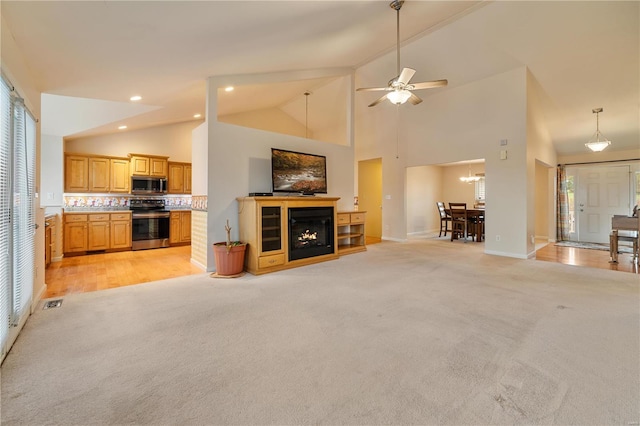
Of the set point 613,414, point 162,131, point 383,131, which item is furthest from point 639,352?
point 162,131

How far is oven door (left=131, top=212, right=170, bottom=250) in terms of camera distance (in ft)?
20.4

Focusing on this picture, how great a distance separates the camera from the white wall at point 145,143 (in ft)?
19.9

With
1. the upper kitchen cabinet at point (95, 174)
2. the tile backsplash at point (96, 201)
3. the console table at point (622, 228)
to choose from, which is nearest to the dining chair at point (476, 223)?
the console table at point (622, 228)

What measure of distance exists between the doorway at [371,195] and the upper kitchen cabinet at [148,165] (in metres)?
5.39

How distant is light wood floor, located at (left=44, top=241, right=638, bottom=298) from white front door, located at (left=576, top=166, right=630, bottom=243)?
5.60 feet

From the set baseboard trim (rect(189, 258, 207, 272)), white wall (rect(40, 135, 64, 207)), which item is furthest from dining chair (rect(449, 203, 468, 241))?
white wall (rect(40, 135, 64, 207))

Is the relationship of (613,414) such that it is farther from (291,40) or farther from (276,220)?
(291,40)

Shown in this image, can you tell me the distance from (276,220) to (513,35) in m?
4.89

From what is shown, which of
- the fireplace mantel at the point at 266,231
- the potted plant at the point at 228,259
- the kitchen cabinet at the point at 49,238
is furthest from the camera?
the kitchen cabinet at the point at 49,238

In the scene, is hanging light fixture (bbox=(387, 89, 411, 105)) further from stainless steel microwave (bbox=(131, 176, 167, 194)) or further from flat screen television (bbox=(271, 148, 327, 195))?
stainless steel microwave (bbox=(131, 176, 167, 194))

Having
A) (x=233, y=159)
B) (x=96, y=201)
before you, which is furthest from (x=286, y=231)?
(x=96, y=201)

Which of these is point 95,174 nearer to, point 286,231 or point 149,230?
point 149,230

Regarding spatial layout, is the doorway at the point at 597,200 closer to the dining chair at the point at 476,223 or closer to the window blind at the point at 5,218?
the dining chair at the point at 476,223

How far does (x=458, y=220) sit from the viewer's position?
789cm
